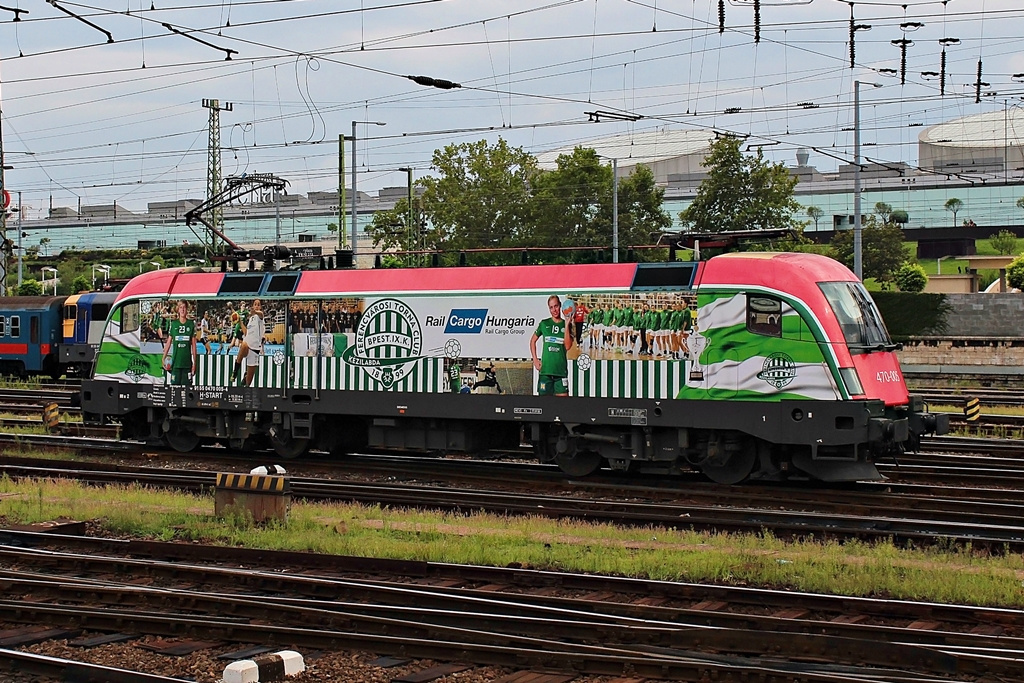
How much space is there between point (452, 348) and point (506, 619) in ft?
33.3

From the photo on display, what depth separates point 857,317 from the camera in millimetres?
17328

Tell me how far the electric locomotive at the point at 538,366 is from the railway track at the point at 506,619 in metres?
6.59

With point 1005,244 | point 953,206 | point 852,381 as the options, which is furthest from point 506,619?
point 953,206

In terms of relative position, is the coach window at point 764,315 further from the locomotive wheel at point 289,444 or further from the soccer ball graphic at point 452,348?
the locomotive wheel at point 289,444

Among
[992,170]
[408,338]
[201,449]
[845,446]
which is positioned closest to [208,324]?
[201,449]

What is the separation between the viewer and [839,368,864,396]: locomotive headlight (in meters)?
16.5

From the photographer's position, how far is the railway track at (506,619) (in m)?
8.60

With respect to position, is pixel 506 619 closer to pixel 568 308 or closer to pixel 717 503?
pixel 717 503

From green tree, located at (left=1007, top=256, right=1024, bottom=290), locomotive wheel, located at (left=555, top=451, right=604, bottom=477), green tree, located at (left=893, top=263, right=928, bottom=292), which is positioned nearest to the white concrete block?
locomotive wheel, located at (left=555, top=451, right=604, bottom=477)

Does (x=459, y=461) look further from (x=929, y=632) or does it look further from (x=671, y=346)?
(x=929, y=632)

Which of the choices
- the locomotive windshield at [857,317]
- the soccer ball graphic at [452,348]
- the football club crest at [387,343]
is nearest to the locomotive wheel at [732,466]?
the locomotive windshield at [857,317]

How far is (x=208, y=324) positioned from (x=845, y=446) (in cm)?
1181

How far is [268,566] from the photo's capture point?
1259 cm

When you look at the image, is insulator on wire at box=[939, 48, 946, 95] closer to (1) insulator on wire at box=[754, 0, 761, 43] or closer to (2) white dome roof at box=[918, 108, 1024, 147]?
(1) insulator on wire at box=[754, 0, 761, 43]
